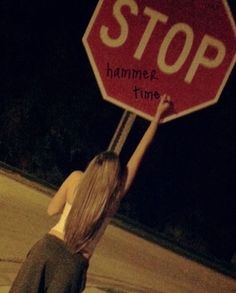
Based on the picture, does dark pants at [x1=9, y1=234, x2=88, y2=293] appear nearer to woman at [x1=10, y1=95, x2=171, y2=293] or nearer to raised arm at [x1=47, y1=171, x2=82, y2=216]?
woman at [x1=10, y1=95, x2=171, y2=293]

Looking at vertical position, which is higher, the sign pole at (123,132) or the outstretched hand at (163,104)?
the outstretched hand at (163,104)

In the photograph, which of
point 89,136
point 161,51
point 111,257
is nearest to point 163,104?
point 161,51

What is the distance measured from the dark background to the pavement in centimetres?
242

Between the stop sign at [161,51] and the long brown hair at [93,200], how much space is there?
413mm

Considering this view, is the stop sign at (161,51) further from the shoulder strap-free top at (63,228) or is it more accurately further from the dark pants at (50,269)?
the dark pants at (50,269)

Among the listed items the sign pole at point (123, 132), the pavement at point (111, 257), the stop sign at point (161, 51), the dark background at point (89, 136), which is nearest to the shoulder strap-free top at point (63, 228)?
the sign pole at point (123, 132)

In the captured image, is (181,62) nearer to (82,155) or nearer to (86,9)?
(82,155)

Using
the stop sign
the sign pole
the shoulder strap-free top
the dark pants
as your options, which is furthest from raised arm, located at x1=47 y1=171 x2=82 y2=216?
the stop sign

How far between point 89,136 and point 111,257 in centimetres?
672

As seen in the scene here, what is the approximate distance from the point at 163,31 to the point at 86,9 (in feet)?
48.4

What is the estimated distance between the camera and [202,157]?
16.2 m

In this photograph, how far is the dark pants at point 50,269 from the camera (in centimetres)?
301

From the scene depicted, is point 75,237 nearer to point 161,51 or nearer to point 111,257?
point 161,51

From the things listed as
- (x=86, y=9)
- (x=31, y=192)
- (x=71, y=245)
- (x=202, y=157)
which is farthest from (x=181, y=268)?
(x=71, y=245)
